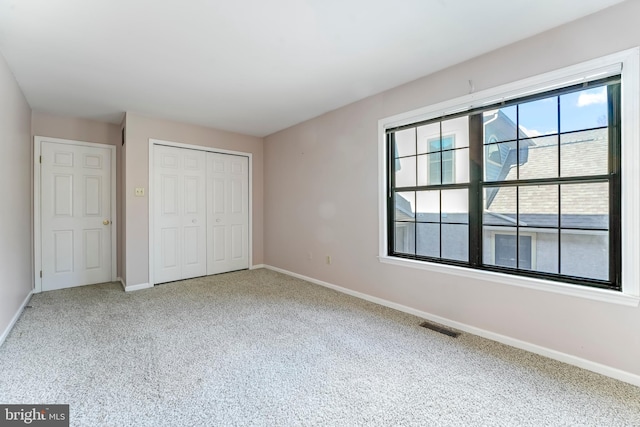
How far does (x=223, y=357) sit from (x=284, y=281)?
7.30 ft

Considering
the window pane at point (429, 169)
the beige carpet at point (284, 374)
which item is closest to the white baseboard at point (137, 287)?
the beige carpet at point (284, 374)

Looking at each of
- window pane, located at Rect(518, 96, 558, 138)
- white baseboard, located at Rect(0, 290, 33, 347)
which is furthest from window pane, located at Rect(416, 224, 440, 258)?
white baseboard, located at Rect(0, 290, 33, 347)

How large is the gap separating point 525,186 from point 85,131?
5500 mm

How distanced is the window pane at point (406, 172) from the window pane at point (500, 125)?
0.77 m

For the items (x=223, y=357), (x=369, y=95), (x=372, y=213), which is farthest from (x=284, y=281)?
(x=369, y=95)

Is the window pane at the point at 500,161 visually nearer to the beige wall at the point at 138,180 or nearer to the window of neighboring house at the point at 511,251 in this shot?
the window of neighboring house at the point at 511,251

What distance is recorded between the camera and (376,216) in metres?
3.43

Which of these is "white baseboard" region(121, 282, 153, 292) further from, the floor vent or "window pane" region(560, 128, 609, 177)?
"window pane" region(560, 128, 609, 177)

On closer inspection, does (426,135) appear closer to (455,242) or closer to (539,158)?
(539,158)

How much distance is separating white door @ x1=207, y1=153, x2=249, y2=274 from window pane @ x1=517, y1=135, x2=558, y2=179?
4125 millimetres

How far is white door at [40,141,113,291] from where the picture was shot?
3.95 m

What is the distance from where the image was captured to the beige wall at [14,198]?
2506 millimetres

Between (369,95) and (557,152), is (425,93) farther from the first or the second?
(557,152)

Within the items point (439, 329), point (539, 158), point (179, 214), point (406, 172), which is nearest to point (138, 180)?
point (179, 214)
